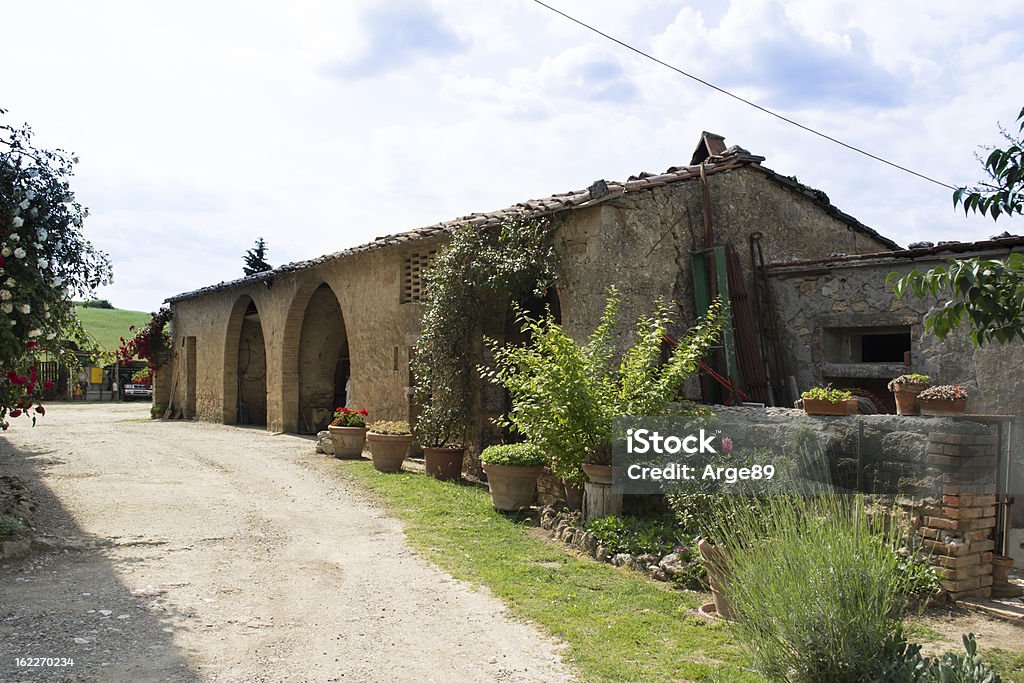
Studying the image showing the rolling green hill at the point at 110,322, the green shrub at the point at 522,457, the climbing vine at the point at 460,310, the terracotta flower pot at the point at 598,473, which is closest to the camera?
the terracotta flower pot at the point at 598,473

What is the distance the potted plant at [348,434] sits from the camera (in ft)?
39.1

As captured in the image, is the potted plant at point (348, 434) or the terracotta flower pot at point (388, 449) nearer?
the terracotta flower pot at point (388, 449)

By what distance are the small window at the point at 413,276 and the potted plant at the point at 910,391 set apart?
23.4ft

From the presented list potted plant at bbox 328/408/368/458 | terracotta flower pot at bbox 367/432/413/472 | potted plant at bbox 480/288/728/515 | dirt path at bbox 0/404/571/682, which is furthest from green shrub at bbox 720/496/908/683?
potted plant at bbox 328/408/368/458

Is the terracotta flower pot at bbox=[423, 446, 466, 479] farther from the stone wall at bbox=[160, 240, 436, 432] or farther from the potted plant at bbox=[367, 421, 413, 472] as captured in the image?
the stone wall at bbox=[160, 240, 436, 432]

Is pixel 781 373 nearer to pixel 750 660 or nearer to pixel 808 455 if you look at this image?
pixel 808 455

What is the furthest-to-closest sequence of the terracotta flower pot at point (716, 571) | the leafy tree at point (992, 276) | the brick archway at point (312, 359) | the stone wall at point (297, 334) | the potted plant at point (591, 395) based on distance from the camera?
the brick archway at point (312, 359)
the stone wall at point (297, 334)
the potted plant at point (591, 395)
the terracotta flower pot at point (716, 571)
the leafy tree at point (992, 276)

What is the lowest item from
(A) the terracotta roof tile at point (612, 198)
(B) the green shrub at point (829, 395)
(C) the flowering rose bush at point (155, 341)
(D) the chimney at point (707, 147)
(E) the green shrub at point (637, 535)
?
(E) the green shrub at point (637, 535)

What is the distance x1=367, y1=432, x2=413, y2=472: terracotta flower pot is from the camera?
424 inches

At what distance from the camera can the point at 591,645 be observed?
4.53m

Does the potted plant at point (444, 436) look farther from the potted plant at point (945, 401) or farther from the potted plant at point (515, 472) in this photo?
the potted plant at point (945, 401)

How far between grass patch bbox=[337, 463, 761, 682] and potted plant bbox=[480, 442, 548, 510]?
26cm

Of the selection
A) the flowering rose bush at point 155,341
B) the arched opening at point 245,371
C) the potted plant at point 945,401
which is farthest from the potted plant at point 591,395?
the flowering rose bush at point 155,341

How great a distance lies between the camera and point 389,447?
10.8 meters
